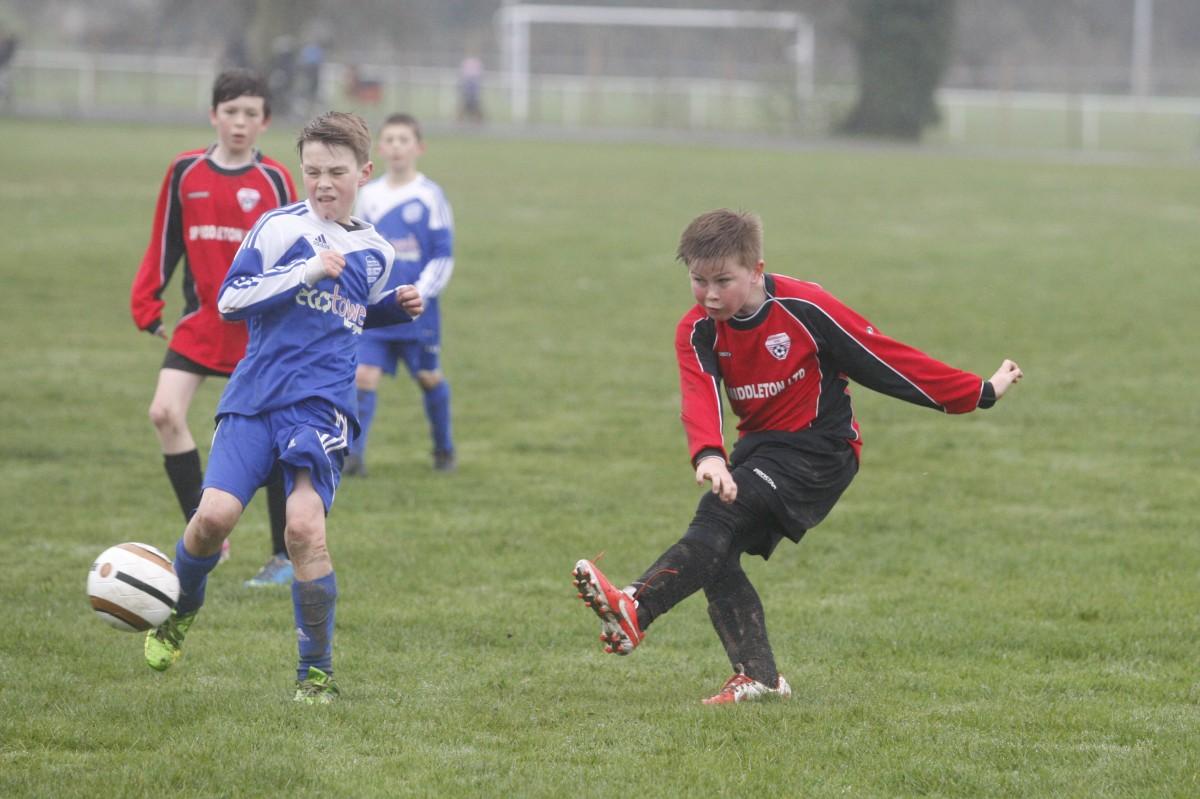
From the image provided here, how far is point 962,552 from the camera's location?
7812 mm

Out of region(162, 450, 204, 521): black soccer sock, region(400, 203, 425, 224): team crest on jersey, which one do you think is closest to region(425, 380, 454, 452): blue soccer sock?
region(400, 203, 425, 224): team crest on jersey

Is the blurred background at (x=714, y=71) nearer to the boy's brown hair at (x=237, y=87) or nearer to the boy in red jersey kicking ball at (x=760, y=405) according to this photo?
the boy's brown hair at (x=237, y=87)

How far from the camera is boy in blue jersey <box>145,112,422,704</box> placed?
17.0 feet

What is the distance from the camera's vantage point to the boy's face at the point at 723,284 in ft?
16.6

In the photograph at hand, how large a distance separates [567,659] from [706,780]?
1556 mm

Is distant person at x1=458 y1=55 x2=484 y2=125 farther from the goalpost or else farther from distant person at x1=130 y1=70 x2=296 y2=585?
distant person at x1=130 y1=70 x2=296 y2=585

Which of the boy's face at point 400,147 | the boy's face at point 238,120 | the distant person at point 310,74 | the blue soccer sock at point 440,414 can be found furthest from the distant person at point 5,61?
the boy's face at point 238,120

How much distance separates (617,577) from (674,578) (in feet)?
7.58

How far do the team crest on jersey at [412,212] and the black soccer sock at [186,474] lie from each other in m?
2.49

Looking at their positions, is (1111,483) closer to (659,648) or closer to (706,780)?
(659,648)

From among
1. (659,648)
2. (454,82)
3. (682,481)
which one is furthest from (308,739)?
(454,82)

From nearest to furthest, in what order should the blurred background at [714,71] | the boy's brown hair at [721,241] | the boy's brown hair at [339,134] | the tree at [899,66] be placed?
the boy's brown hair at [721,241], the boy's brown hair at [339,134], the tree at [899,66], the blurred background at [714,71]

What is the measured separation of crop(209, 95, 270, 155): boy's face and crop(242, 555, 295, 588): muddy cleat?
5.92 feet

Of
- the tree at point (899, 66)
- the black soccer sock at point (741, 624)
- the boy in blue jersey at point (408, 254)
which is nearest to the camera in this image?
the black soccer sock at point (741, 624)
